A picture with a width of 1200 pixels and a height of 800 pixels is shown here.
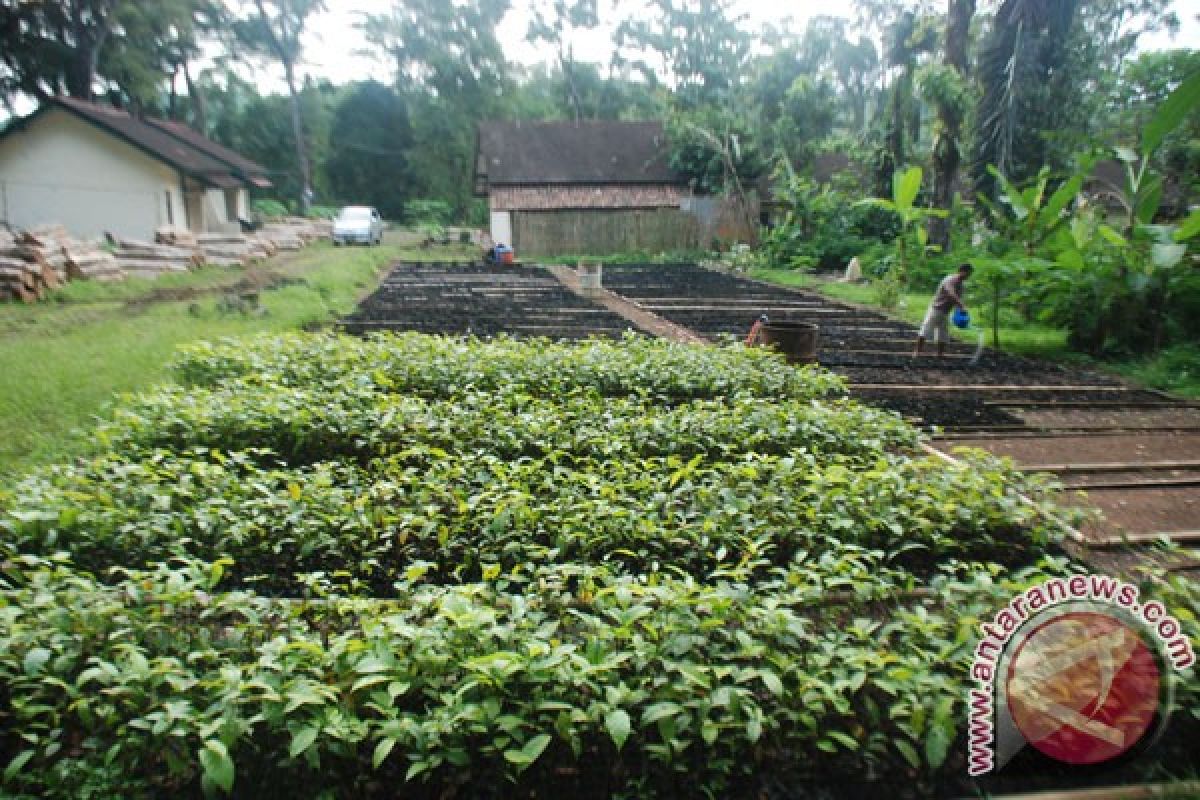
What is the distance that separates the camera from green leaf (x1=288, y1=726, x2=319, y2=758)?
7.88 ft

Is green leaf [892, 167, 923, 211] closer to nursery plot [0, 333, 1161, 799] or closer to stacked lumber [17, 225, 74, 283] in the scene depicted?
nursery plot [0, 333, 1161, 799]

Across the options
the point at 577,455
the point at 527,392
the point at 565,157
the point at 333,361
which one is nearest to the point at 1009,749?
the point at 577,455

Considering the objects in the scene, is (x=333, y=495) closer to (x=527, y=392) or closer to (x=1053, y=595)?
(x=527, y=392)

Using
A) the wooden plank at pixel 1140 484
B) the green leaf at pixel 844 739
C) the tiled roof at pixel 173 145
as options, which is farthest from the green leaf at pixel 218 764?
the tiled roof at pixel 173 145

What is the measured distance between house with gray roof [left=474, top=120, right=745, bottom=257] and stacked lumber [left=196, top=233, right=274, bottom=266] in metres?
8.40

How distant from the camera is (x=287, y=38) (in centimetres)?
4403

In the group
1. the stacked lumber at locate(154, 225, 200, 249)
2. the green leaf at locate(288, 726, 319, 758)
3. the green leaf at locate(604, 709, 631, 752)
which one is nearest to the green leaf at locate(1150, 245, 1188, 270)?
the green leaf at locate(604, 709, 631, 752)

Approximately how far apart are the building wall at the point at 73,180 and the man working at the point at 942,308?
23.2 metres

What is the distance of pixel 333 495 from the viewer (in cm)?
436

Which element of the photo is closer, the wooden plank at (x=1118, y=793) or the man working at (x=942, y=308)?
the wooden plank at (x=1118, y=793)

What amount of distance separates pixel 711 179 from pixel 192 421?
25.7m

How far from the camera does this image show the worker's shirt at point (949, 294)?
10.2 meters

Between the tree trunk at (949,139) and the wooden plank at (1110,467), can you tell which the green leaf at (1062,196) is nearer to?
the wooden plank at (1110,467)

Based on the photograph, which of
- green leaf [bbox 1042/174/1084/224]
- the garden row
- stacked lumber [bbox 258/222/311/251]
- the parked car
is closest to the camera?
the garden row
